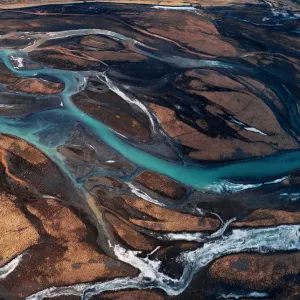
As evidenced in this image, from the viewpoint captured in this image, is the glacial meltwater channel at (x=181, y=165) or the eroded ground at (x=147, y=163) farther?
the glacial meltwater channel at (x=181, y=165)

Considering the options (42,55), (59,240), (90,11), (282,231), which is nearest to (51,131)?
(59,240)

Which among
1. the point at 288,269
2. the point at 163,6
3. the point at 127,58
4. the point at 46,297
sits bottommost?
the point at 46,297

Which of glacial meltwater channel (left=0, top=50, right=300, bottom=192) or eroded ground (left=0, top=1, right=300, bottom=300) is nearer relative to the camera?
eroded ground (left=0, top=1, right=300, bottom=300)

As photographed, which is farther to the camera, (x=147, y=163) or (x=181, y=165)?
(x=181, y=165)

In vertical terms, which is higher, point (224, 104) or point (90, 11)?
point (90, 11)

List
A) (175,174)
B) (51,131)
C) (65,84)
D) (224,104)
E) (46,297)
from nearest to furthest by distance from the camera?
1. (46,297)
2. (175,174)
3. (51,131)
4. (224,104)
5. (65,84)

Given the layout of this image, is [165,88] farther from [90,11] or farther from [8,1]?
[8,1]

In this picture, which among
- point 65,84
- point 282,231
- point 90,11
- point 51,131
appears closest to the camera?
point 282,231

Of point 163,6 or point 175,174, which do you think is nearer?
point 175,174

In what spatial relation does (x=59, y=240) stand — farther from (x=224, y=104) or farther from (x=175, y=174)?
(x=224, y=104)
